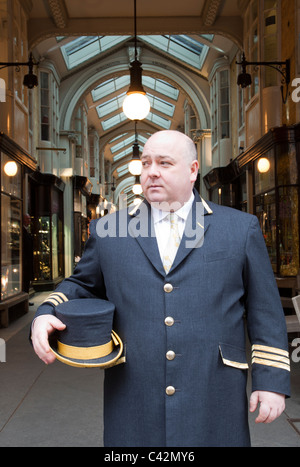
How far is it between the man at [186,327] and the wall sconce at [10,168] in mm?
7545

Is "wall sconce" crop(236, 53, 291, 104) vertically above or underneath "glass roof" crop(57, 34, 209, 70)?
underneath

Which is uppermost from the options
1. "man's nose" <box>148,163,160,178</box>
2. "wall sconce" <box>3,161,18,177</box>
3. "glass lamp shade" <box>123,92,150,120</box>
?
"glass lamp shade" <box>123,92,150,120</box>

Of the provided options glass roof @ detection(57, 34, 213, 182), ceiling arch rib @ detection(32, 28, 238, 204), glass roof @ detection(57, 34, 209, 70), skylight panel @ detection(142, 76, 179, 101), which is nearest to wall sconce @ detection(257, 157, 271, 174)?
glass roof @ detection(57, 34, 213, 182)

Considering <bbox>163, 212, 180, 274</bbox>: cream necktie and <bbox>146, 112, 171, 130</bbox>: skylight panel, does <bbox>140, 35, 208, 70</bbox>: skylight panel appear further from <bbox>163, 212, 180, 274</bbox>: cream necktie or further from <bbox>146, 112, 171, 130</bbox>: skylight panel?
<bbox>163, 212, 180, 274</bbox>: cream necktie

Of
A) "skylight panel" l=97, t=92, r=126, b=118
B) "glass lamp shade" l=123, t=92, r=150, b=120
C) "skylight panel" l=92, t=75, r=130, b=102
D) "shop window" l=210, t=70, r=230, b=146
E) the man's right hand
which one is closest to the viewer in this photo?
the man's right hand

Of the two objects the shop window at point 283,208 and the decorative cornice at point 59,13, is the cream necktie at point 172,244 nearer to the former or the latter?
the shop window at point 283,208

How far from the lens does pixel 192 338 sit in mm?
1835

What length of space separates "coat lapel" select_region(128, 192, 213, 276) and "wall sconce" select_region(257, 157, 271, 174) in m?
7.72

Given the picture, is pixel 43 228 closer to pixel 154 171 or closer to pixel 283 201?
pixel 283 201

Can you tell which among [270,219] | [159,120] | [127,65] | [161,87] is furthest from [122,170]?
[270,219]

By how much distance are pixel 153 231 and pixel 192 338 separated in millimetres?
447

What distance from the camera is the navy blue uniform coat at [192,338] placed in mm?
1821

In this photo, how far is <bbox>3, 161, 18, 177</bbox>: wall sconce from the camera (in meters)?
8.99

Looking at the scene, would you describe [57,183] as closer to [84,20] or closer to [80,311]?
[84,20]
